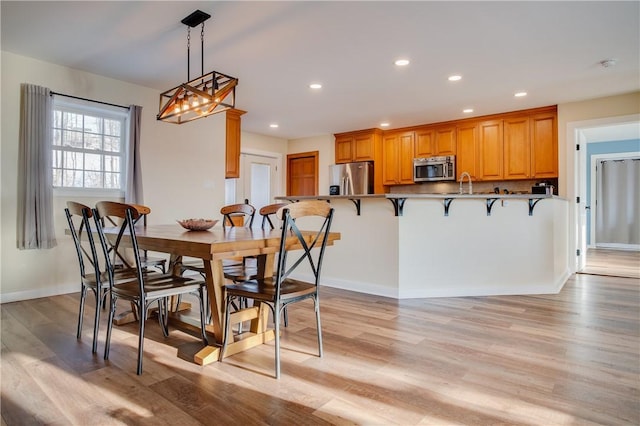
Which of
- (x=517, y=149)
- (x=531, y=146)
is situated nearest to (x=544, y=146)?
(x=531, y=146)

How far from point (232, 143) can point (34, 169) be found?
2.57 m

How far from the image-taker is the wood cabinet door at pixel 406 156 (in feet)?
21.3

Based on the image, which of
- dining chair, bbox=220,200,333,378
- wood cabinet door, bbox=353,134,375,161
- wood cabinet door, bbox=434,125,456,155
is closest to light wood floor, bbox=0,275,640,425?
dining chair, bbox=220,200,333,378

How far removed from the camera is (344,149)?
23.0ft

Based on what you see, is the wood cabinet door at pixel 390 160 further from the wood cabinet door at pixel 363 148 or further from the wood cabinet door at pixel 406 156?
the wood cabinet door at pixel 363 148

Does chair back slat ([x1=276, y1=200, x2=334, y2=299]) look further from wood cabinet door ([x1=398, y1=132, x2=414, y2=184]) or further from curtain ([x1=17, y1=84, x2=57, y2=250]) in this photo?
wood cabinet door ([x1=398, y1=132, x2=414, y2=184])

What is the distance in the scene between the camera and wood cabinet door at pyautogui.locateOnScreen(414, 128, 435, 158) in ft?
20.6

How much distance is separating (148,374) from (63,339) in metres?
0.95

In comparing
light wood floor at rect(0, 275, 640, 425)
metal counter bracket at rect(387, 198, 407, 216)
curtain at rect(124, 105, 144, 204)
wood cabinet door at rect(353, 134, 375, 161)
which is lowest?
light wood floor at rect(0, 275, 640, 425)

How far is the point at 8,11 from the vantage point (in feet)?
9.09

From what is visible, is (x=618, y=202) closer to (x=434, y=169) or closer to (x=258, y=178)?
(x=434, y=169)

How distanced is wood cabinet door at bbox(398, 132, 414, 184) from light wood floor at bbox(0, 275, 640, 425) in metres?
3.75

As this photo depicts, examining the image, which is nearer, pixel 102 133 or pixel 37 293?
pixel 37 293

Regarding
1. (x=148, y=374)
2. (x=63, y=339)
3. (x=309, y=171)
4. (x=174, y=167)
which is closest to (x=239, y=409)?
(x=148, y=374)
